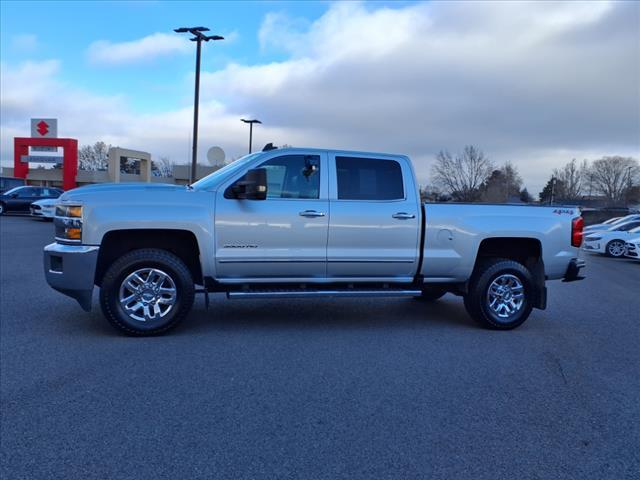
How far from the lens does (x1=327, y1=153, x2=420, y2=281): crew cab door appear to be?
21.7ft

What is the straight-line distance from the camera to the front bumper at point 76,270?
594 cm

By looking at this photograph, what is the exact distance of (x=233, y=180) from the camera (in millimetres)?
6453

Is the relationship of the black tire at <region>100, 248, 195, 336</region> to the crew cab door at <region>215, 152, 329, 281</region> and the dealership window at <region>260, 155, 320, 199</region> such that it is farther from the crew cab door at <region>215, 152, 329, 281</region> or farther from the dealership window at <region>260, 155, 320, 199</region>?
the dealership window at <region>260, 155, 320, 199</region>

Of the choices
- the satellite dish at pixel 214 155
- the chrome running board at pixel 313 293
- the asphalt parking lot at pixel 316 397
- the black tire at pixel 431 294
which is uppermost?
the satellite dish at pixel 214 155

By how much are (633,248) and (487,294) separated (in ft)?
43.4

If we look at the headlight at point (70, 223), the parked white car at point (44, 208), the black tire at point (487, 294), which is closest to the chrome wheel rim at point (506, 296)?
the black tire at point (487, 294)

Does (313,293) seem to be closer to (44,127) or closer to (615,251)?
(615,251)

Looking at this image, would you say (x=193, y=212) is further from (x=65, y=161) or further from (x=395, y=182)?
(x=65, y=161)

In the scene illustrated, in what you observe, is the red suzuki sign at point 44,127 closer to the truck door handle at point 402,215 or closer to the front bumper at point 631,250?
the front bumper at point 631,250

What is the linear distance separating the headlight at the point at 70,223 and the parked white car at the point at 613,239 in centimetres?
1741

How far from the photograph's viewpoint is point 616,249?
18.8m

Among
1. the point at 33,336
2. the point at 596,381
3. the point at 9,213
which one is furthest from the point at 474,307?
the point at 9,213

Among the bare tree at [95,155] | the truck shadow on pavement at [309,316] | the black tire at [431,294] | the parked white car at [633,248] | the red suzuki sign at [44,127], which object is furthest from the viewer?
the bare tree at [95,155]

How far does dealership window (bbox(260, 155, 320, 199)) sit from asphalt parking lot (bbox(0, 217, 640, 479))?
1.62 meters
